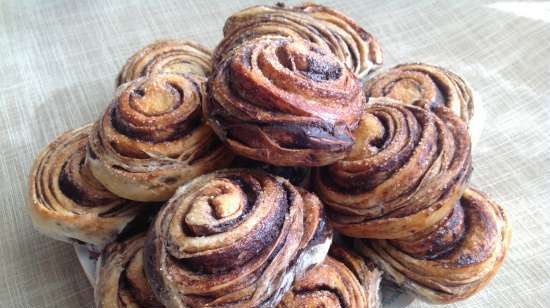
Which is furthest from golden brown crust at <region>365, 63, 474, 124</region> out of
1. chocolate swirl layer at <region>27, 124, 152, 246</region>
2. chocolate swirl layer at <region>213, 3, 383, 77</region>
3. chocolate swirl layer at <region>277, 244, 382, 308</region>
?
chocolate swirl layer at <region>27, 124, 152, 246</region>

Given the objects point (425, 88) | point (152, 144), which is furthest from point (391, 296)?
point (152, 144)

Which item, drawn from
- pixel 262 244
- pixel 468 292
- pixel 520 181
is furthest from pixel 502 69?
pixel 262 244

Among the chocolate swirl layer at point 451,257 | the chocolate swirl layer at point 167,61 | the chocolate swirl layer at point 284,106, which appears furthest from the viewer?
the chocolate swirl layer at point 167,61

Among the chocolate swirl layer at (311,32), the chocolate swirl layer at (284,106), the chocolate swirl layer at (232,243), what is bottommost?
the chocolate swirl layer at (232,243)

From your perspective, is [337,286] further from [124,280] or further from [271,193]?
[124,280]

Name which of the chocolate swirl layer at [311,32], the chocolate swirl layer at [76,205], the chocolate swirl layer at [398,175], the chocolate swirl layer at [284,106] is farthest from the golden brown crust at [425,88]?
the chocolate swirl layer at [76,205]

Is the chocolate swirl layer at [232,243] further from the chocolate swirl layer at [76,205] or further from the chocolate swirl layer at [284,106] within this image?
the chocolate swirl layer at [76,205]

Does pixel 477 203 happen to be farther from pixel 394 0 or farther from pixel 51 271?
pixel 394 0

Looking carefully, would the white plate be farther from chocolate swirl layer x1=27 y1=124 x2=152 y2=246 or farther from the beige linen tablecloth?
the beige linen tablecloth
